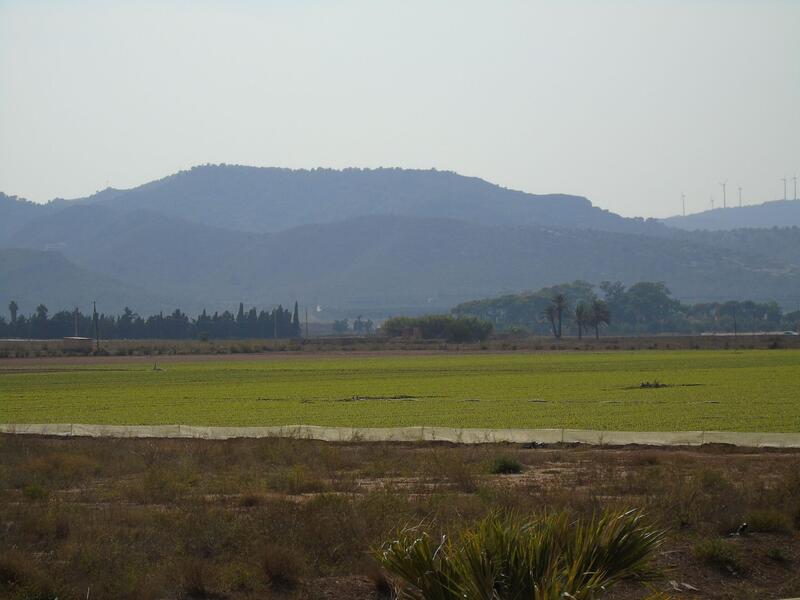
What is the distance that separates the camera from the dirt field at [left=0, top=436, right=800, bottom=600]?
46.5 ft

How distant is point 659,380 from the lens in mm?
57906

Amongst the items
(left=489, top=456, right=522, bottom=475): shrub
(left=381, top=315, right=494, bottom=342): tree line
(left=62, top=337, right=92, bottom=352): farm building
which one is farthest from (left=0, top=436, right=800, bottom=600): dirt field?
Result: (left=381, top=315, right=494, bottom=342): tree line

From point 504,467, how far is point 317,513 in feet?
22.4

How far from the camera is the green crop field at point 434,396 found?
116 feet

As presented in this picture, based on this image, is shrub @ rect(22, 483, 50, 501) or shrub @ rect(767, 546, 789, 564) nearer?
shrub @ rect(767, 546, 789, 564)

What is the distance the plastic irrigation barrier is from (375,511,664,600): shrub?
53.6 ft

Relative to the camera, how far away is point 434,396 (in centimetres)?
4844

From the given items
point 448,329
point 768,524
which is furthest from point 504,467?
point 448,329

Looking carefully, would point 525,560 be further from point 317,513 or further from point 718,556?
point 317,513

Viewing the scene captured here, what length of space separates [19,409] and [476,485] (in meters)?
30.5

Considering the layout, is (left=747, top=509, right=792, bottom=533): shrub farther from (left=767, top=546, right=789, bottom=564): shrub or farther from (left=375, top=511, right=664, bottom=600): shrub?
(left=375, top=511, right=664, bottom=600): shrub

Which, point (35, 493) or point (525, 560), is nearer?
point (525, 560)

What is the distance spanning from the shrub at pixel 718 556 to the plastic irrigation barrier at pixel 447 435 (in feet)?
35.7

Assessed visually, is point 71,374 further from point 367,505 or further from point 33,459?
point 367,505
